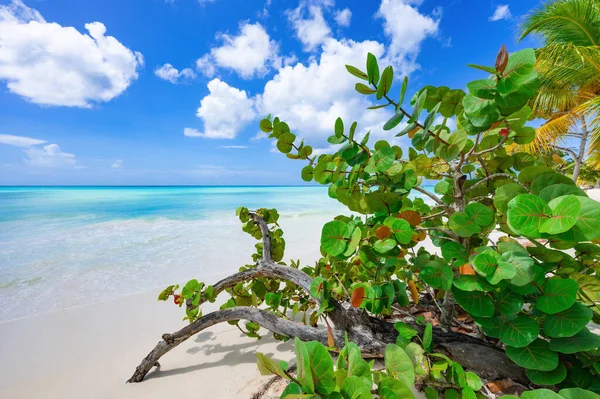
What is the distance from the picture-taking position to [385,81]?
2.28ft

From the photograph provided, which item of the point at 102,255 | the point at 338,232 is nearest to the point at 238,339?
the point at 338,232

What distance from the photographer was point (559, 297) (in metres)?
0.66

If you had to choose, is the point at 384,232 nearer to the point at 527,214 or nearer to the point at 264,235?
the point at 527,214

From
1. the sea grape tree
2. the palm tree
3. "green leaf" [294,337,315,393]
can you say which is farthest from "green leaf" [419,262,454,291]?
the palm tree

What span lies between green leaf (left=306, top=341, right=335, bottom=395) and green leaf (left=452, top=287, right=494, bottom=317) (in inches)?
18.9

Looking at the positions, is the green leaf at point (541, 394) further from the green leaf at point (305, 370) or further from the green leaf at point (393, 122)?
the green leaf at point (393, 122)

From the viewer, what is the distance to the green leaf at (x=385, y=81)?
68 cm

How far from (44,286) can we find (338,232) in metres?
4.20

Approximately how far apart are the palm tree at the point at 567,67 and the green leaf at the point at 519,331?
8.73 m

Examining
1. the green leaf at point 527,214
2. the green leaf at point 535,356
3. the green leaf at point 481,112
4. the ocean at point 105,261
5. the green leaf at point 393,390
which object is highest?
the green leaf at point 481,112

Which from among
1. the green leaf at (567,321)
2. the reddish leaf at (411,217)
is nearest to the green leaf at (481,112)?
the reddish leaf at (411,217)

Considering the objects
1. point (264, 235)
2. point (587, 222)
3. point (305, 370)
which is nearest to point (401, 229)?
point (587, 222)

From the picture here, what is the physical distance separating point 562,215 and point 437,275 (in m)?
0.34

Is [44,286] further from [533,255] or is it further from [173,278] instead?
[533,255]
